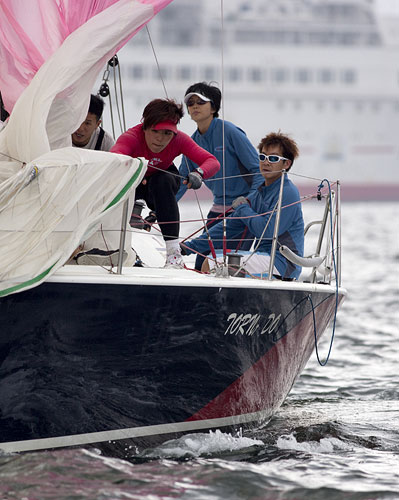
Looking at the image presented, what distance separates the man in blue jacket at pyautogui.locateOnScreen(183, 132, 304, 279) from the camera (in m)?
4.72

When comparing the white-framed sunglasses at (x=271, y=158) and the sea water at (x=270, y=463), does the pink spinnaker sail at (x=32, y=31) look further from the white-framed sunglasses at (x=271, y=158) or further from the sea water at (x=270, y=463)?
the sea water at (x=270, y=463)

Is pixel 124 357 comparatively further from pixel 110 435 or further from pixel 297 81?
pixel 297 81

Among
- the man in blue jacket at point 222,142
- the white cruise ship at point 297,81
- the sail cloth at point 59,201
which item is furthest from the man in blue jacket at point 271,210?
the white cruise ship at point 297,81

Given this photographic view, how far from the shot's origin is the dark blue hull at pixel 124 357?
139 inches

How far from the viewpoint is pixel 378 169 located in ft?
175

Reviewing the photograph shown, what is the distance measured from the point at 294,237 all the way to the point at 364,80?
5327 cm

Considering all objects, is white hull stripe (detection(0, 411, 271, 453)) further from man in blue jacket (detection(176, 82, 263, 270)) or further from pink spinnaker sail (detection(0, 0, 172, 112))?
pink spinnaker sail (detection(0, 0, 172, 112))

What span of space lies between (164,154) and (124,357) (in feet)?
3.95

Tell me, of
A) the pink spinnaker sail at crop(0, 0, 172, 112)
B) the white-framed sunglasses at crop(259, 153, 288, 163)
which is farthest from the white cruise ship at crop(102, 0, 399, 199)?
the pink spinnaker sail at crop(0, 0, 172, 112)

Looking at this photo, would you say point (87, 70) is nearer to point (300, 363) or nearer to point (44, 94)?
point (44, 94)

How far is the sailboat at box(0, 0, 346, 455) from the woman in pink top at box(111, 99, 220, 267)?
0.83ft

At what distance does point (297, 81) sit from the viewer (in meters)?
54.4

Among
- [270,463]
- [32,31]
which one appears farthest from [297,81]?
[270,463]

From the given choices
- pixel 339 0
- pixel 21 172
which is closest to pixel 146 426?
pixel 21 172
